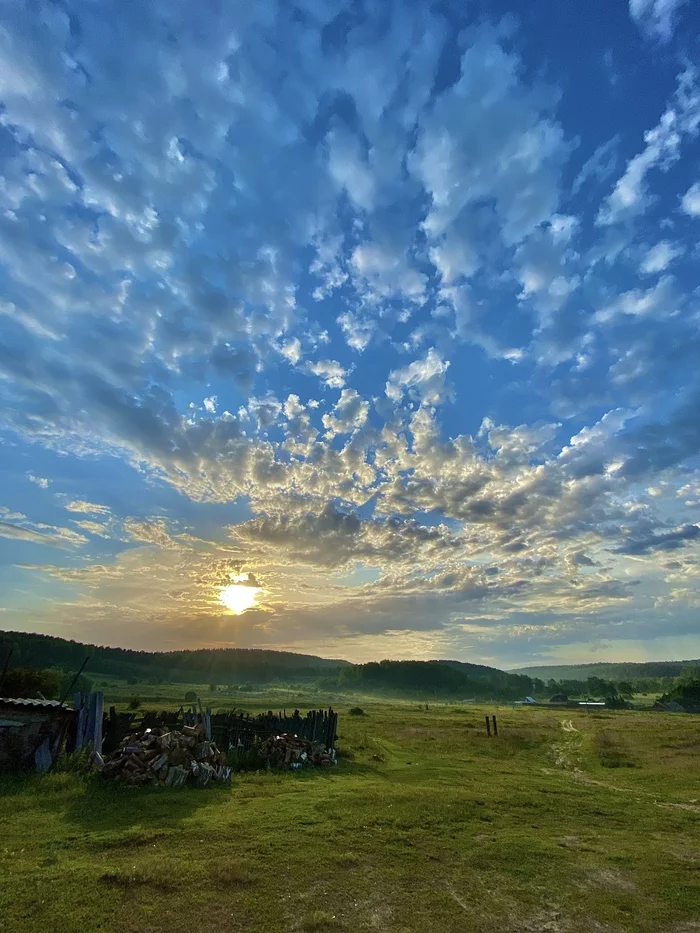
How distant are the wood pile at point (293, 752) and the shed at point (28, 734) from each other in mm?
8832

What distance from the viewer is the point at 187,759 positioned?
18.7 m

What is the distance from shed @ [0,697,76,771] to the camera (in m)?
18.6

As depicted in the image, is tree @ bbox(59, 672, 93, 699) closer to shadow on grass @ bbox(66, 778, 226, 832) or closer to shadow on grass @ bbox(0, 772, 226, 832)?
shadow on grass @ bbox(0, 772, 226, 832)

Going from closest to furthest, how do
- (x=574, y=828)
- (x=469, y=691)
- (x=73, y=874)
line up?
(x=73, y=874) → (x=574, y=828) → (x=469, y=691)

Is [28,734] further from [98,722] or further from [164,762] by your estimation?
[164,762]

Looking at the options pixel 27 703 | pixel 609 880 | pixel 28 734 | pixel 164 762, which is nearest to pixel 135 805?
pixel 164 762

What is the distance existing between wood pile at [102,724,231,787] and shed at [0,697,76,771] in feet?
9.59

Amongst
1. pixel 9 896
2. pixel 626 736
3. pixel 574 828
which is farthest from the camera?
pixel 626 736

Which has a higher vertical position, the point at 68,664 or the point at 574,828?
the point at 68,664

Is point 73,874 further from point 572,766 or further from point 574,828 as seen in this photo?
point 572,766

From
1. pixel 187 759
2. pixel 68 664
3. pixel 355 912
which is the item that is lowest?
pixel 355 912

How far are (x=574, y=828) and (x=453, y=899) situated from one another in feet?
24.1

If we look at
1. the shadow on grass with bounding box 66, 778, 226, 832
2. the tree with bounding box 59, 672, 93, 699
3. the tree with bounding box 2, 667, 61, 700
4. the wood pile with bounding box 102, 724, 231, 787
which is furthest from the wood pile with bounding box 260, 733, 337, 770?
the tree with bounding box 2, 667, 61, 700

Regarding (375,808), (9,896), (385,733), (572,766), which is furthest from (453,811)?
(385,733)
